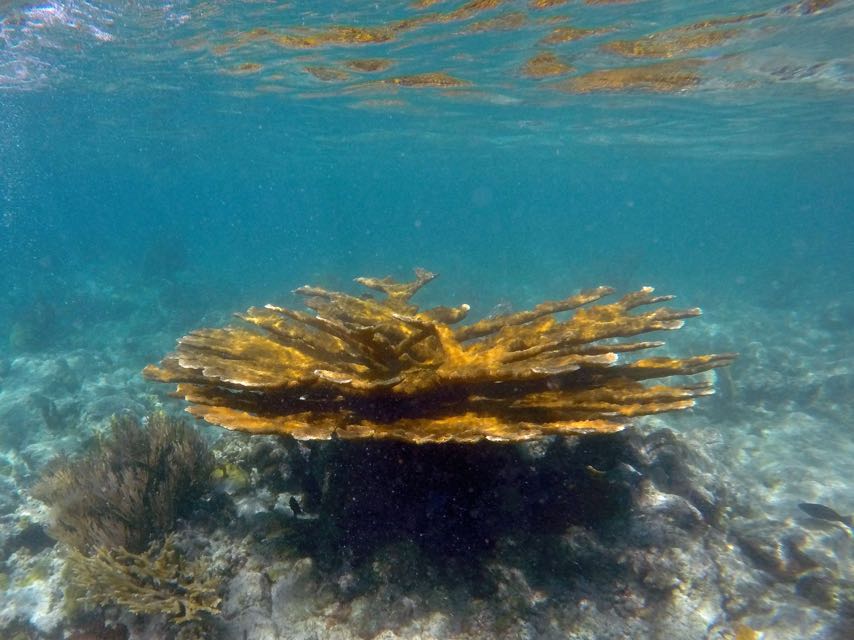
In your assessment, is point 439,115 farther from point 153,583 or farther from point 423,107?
point 153,583

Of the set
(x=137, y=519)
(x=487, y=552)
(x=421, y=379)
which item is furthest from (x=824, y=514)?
(x=137, y=519)

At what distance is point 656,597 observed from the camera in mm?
3840

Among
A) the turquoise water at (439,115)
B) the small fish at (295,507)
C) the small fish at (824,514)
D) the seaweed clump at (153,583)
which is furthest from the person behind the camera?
the turquoise water at (439,115)

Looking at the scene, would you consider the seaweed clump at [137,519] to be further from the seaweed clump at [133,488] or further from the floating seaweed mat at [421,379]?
the floating seaweed mat at [421,379]

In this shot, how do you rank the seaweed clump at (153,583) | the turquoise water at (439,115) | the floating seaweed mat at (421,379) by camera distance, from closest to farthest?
the floating seaweed mat at (421,379) < the seaweed clump at (153,583) < the turquoise water at (439,115)

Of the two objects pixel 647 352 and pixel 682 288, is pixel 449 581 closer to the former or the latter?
pixel 647 352

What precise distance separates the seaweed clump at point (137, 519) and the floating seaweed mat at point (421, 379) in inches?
41.2

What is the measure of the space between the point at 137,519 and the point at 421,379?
290 centimetres

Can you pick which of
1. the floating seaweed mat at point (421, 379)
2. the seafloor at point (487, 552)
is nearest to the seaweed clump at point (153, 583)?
the seafloor at point (487, 552)

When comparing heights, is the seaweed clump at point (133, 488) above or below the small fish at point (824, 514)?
above

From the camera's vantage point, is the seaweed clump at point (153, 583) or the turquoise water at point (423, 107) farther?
the turquoise water at point (423, 107)

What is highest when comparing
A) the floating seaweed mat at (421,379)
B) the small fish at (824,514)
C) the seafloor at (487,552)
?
the floating seaweed mat at (421,379)

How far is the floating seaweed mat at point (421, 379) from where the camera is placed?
343cm

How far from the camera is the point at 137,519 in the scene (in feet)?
14.2
